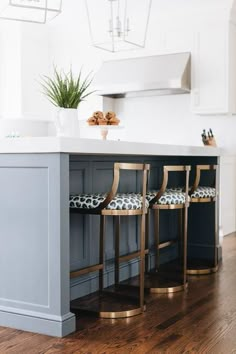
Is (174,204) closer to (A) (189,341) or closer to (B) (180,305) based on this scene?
(B) (180,305)

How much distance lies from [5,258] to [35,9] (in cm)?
160

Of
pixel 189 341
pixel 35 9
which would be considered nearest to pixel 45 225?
pixel 189 341

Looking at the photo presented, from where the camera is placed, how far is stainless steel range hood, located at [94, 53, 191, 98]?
6113 millimetres

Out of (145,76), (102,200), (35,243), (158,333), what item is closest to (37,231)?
(35,243)

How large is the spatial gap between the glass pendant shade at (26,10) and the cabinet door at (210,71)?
299 cm

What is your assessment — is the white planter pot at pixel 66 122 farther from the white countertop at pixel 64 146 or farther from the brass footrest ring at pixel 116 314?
the brass footrest ring at pixel 116 314

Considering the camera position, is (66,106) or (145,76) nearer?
(66,106)

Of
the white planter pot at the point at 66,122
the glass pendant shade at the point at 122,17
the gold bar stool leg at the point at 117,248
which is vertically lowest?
the gold bar stool leg at the point at 117,248

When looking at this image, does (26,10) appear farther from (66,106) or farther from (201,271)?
(201,271)

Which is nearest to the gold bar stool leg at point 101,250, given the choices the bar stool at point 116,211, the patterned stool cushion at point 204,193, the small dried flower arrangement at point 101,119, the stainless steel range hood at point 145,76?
the bar stool at point 116,211

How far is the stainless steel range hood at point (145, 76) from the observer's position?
6.11 m

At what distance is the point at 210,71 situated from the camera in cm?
610

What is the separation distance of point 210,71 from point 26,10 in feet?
10.4

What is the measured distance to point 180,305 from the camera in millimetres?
3248
